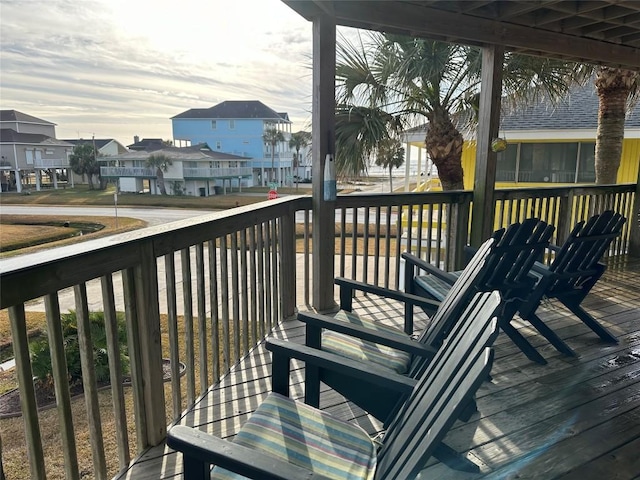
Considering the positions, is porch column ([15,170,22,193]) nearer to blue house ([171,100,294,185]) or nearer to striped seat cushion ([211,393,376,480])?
striped seat cushion ([211,393,376,480])

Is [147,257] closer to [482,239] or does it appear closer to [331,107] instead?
[331,107]

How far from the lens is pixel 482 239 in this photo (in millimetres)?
4379

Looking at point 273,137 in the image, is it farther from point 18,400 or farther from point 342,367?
point 342,367

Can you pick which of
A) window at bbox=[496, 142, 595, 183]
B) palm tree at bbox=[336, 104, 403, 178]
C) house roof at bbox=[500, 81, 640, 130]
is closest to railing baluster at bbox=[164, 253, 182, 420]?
palm tree at bbox=[336, 104, 403, 178]

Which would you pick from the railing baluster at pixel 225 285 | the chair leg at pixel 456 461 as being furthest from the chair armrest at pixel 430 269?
the railing baluster at pixel 225 285

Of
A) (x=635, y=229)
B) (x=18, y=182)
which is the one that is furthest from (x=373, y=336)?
(x=635, y=229)

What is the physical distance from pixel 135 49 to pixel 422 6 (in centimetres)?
409

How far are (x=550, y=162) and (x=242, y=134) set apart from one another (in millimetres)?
8489

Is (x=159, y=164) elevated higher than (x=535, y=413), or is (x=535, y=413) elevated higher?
(x=159, y=164)

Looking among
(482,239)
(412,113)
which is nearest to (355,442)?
(482,239)

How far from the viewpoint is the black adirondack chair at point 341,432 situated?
1070 millimetres

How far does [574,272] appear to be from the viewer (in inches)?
116

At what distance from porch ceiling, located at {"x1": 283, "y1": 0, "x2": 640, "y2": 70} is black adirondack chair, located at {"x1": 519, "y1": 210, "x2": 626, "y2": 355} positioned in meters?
1.78

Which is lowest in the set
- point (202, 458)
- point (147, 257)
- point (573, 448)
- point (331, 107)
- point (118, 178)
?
point (573, 448)
